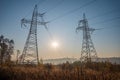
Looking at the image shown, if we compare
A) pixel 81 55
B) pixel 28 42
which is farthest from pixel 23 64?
pixel 81 55

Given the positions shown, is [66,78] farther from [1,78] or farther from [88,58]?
[88,58]

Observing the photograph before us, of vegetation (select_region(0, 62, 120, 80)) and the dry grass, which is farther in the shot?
vegetation (select_region(0, 62, 120, 80))

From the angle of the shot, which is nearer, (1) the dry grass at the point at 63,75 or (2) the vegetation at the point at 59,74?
(1) the dry grass at the point at 63,75

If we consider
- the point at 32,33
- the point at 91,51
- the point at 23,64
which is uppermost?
the point at 32,33

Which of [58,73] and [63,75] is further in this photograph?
[58,73]

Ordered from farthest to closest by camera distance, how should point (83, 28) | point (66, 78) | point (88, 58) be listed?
point (83, 28), point (88, 58), point (66, 78)

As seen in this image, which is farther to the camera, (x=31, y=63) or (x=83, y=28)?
(x=83, y=28)

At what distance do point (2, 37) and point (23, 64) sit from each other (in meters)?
35.9

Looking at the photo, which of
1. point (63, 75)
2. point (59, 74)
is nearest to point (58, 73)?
point (59, 74)

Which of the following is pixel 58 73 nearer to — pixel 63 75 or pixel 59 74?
pixel 59 74

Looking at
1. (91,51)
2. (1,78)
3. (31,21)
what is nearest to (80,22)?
(91,51)

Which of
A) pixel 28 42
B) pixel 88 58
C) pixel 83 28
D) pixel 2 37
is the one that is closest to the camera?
pixel 28 42

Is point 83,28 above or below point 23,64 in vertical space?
above

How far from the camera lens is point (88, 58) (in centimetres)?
3050
